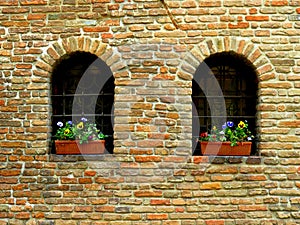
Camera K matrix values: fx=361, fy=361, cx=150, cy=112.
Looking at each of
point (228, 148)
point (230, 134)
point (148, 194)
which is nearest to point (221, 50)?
point (230, 134)

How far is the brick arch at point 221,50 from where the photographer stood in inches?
167

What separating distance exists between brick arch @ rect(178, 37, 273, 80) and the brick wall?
0.04 feet

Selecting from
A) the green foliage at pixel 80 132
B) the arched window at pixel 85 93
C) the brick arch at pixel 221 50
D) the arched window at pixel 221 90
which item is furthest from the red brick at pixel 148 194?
the brick arch at pixel 221 50

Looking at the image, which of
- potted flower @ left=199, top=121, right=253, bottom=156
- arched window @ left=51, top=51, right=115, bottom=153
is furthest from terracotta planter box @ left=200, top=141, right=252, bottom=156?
arched window @ left=51, top=51, right=115, bottom=153

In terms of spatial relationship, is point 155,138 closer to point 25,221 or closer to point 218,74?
point 218,74

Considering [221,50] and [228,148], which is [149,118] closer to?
[228,148]

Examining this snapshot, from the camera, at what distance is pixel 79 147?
14.0ft

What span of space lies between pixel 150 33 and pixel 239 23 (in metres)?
1.06

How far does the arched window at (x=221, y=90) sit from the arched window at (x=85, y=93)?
1.09 m

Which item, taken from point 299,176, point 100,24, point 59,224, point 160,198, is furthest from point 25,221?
point 299,176

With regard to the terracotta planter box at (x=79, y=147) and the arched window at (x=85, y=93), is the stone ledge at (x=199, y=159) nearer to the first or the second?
the terracotta planter box at (x=79, y=147)

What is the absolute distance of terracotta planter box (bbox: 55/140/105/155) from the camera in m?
4.27

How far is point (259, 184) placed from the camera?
4.18 metres

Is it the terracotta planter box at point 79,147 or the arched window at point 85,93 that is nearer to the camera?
the terracotta planter box at point 79,147
